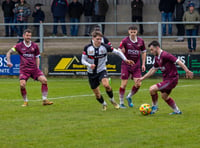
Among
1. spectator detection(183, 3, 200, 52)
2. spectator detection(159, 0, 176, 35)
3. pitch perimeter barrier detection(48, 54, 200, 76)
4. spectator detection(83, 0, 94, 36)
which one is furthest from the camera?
spectator detection(83, 0, 94, 36)

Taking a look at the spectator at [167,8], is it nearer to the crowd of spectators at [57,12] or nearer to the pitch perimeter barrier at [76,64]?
the crowd of spectators at [57,12]

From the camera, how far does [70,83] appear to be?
21.9 m

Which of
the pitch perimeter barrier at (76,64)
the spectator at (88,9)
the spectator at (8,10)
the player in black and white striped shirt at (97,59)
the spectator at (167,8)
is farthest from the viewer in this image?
the spectator at (8,10)

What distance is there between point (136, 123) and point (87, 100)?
4.91 metres

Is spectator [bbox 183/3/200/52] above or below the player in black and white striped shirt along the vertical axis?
above

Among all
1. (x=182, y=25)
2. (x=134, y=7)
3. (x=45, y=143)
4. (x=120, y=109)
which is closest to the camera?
(x=45, y=143)

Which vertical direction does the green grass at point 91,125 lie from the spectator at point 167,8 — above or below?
below

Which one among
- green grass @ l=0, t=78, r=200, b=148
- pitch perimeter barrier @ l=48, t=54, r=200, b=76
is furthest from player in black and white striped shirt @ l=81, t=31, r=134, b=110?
pitch perimeter barrier @ l=48, t=54, r=200, b=76

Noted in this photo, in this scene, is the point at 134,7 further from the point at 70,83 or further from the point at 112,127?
the point at 112,127

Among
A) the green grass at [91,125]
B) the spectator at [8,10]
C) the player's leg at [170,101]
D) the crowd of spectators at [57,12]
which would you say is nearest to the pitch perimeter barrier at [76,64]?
the crowd of spectators at [57,12]

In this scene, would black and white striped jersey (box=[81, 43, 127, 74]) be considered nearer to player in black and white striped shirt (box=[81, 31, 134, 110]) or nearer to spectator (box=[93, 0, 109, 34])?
player in black and white striped shirt (box=[81, 31, 134, 110])

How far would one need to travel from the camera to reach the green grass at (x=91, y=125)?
9.32 metres

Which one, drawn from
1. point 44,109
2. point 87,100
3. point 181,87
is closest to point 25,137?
point 44,109

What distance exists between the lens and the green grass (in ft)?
30.6
